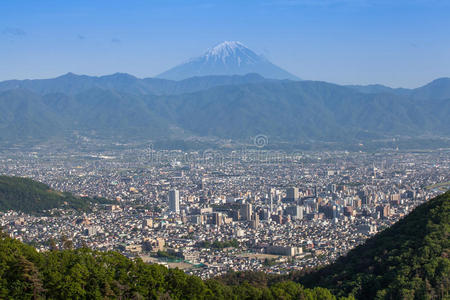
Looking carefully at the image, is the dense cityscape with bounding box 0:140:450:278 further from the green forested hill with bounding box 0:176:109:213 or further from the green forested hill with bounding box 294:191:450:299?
the green forested hill with bounding box 294:191:450:299

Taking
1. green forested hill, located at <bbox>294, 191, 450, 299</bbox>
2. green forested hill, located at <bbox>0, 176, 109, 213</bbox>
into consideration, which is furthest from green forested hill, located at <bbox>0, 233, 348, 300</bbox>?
green forested hill, located at <bbox>0, 176, 109, 213</bbox>

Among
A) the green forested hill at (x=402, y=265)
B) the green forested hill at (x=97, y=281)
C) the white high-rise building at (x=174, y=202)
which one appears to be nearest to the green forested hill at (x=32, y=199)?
the white high-rise building at (x=174, y=202)

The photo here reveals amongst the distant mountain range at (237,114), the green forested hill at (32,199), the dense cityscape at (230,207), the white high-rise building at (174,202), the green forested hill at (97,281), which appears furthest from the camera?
the distant mountain range at (237,114)

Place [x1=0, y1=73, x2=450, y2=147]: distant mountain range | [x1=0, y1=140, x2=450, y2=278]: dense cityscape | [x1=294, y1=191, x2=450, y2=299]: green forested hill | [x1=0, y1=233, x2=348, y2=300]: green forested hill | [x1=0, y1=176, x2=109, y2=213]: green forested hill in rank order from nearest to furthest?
A: [x1=0, y1=233, x2=348, y2=300]: green forested hill → [x1=294, y1=191, x2=450, y2=299]: green forested hill → [x1=0, y1=140, x2=450, y2=278]: dense cityscape → [x1=0, y1=176, x2=109, y2=213]: green forested hill → [x1=0, y1=73, x2=450, y2=147]: distant mountain range

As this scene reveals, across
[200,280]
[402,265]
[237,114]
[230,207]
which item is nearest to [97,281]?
[200,280]

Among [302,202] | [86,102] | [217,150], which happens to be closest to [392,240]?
[302,202]

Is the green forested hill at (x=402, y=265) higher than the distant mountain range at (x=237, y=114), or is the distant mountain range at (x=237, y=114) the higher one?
the distant mountain range at (x=237, y=114)

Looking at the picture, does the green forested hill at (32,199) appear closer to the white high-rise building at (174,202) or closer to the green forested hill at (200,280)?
the white high-rise building at (174,202)

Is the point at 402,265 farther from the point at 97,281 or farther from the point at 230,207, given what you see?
the point at 230,207
